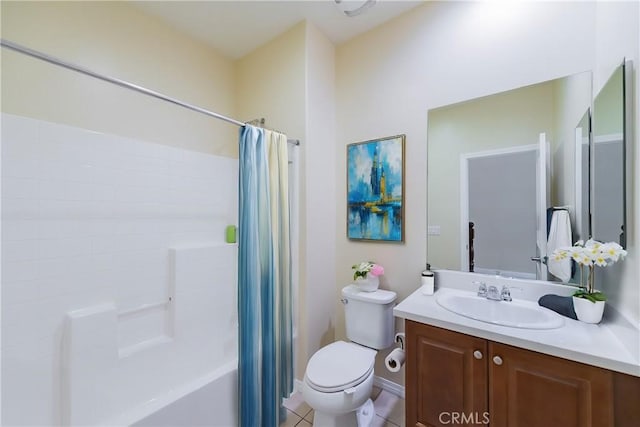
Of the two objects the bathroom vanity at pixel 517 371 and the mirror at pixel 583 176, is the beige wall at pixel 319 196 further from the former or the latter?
the mirror at pixel 583 176

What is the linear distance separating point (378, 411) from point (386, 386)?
22cm

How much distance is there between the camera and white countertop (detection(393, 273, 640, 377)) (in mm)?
886

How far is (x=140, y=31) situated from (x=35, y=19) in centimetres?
57

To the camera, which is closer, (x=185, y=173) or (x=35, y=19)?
(x=35, y=19)

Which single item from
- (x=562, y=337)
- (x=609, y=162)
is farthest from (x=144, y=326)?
(x=609, y=162)

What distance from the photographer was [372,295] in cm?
180

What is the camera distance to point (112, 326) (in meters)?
1.51

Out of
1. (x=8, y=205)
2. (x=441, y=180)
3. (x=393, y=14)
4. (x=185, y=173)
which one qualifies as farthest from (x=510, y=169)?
(x=8, y=205)

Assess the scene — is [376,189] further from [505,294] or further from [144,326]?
[144,326]

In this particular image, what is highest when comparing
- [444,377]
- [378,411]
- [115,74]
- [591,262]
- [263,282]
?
[115,74]

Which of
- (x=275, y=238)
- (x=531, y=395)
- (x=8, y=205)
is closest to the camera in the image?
(x=531, y=395)

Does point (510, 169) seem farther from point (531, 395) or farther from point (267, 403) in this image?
point (267, 403)

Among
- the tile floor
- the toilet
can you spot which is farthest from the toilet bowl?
the tile floor

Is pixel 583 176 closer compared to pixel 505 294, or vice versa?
pixel 583 176
